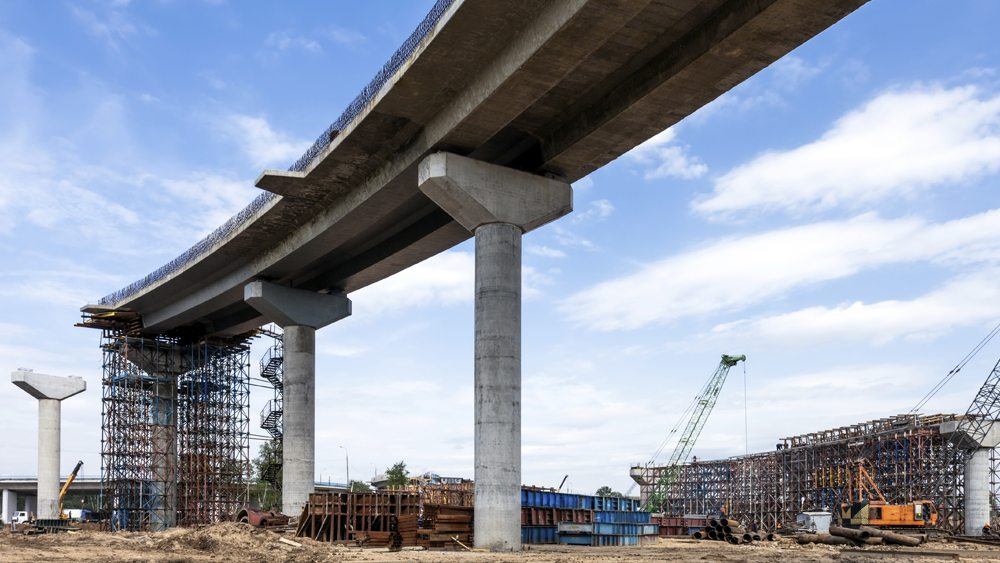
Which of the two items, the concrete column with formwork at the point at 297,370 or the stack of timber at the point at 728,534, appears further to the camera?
the concrete column with formwork at the point at 297,370

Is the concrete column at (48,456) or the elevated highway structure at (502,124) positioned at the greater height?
the elevated highway structure at (502,124)

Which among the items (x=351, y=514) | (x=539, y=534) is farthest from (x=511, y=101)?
(x=539, y=534)

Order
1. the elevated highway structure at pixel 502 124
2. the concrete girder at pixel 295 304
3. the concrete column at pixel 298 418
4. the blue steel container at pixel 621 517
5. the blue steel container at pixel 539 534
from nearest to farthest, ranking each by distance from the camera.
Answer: the elevated highway structure at pixel 502 124 < the blue steel container at pixel 539 534 < the blue steel container at pixel 621 517 < the concrete column at pixel 298 418 < the concrete girder at pixel 295 304

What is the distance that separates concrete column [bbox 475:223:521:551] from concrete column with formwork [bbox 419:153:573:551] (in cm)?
3

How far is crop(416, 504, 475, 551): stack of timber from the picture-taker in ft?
92.7

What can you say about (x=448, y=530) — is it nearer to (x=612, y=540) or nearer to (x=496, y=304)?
(x=496, y=304)

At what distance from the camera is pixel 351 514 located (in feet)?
97.5

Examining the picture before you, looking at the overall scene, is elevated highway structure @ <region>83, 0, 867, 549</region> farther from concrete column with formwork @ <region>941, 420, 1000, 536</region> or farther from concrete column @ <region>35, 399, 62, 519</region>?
concrete column with formwork @ <region>941, 420, 1000, 536</region>

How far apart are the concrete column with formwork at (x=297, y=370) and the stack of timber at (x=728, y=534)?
61.3ft

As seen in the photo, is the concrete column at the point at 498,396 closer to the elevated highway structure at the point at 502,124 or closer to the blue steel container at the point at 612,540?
the elevated highway structure at the point at 502,124

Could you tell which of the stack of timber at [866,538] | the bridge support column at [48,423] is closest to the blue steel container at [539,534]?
the stack of timber at [866,538]

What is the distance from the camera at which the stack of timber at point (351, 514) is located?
96.3 ft

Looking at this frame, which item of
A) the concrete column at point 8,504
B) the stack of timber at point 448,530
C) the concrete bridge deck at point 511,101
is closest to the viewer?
the concrete bridge deck at point 511,101

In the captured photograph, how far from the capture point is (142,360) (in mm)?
55812
